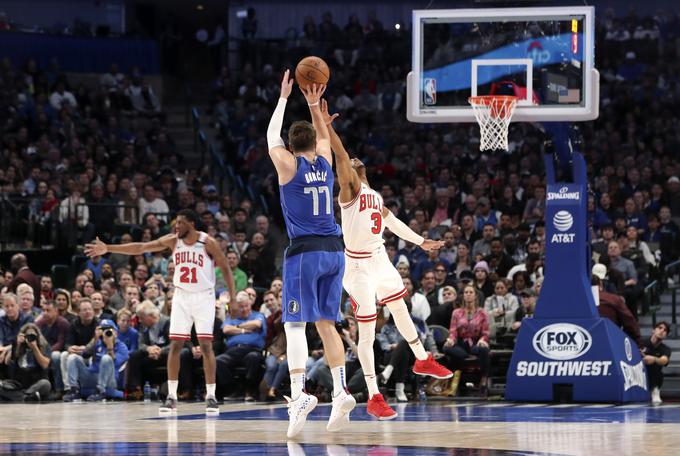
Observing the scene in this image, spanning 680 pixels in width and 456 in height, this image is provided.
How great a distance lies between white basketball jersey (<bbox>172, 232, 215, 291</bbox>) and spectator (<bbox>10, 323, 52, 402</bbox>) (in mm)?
3479

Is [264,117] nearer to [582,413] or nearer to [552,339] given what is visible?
[552,339]

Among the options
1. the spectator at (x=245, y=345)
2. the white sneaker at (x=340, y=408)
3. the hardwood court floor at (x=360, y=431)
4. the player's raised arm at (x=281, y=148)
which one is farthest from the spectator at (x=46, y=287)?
the player's raised arm at (x=281, y=148)

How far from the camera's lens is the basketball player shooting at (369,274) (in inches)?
434

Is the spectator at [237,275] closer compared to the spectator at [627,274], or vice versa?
the spectator at [627,274]

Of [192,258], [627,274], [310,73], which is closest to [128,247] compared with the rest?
[192,258]

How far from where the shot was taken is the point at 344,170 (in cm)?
1070

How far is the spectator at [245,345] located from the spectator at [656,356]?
4646 millimetres

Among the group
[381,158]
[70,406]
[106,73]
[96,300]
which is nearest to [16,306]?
[96,300]

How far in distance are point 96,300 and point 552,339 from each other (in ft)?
19.8

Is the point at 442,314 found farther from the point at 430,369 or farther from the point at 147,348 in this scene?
the point at 430,369

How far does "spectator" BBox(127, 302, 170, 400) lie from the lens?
16344 millimetres

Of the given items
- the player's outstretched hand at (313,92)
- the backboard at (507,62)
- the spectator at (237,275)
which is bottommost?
the spectator at (237,275)

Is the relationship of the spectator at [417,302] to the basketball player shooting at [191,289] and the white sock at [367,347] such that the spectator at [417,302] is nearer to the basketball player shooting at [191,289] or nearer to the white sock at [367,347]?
the basketball player shooting at [191,289]

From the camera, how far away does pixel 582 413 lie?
503 inches
